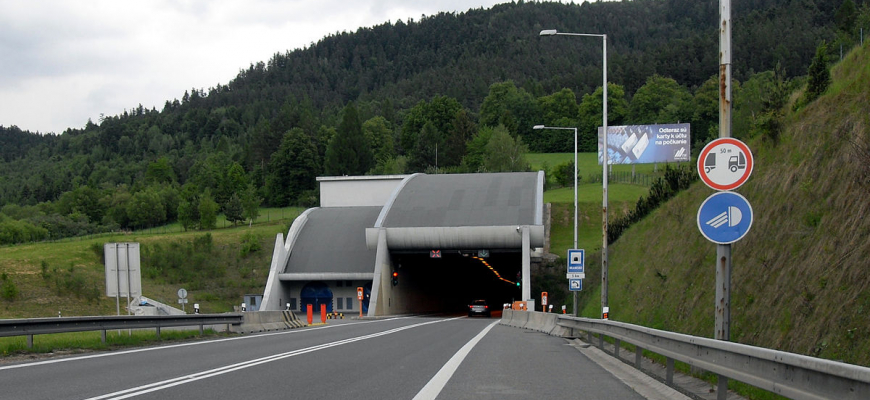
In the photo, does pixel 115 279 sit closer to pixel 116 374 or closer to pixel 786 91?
pixel 116 374

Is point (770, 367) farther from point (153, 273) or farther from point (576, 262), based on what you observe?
point (153, 273)

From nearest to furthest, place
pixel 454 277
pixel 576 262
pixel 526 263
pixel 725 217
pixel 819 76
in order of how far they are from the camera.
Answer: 1. pixel 725 217
2. pixel 819 76
3. pixel 576 262
4. pixel 526 263
5. pixel 454 277

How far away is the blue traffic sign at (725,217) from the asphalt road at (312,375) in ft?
7.60

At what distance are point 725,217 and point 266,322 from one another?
2144 centimetres

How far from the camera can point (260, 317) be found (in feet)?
91.8

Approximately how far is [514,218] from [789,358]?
166ft

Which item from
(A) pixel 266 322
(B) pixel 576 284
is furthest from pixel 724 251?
(B) pixel 576 284

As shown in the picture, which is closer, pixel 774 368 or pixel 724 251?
pixel 774 368

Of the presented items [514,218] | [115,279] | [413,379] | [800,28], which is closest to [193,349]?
[115,279]

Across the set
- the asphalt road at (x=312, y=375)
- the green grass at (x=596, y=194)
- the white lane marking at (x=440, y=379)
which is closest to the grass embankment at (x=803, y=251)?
the asphalt road at (x=312, y=375)

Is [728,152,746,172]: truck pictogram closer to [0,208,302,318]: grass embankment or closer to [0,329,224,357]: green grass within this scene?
[0,329,224,357]: green grass

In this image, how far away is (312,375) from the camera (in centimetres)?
1175

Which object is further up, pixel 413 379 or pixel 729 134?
pixel 729 134

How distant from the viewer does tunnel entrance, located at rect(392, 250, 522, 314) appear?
6456 centimetres
